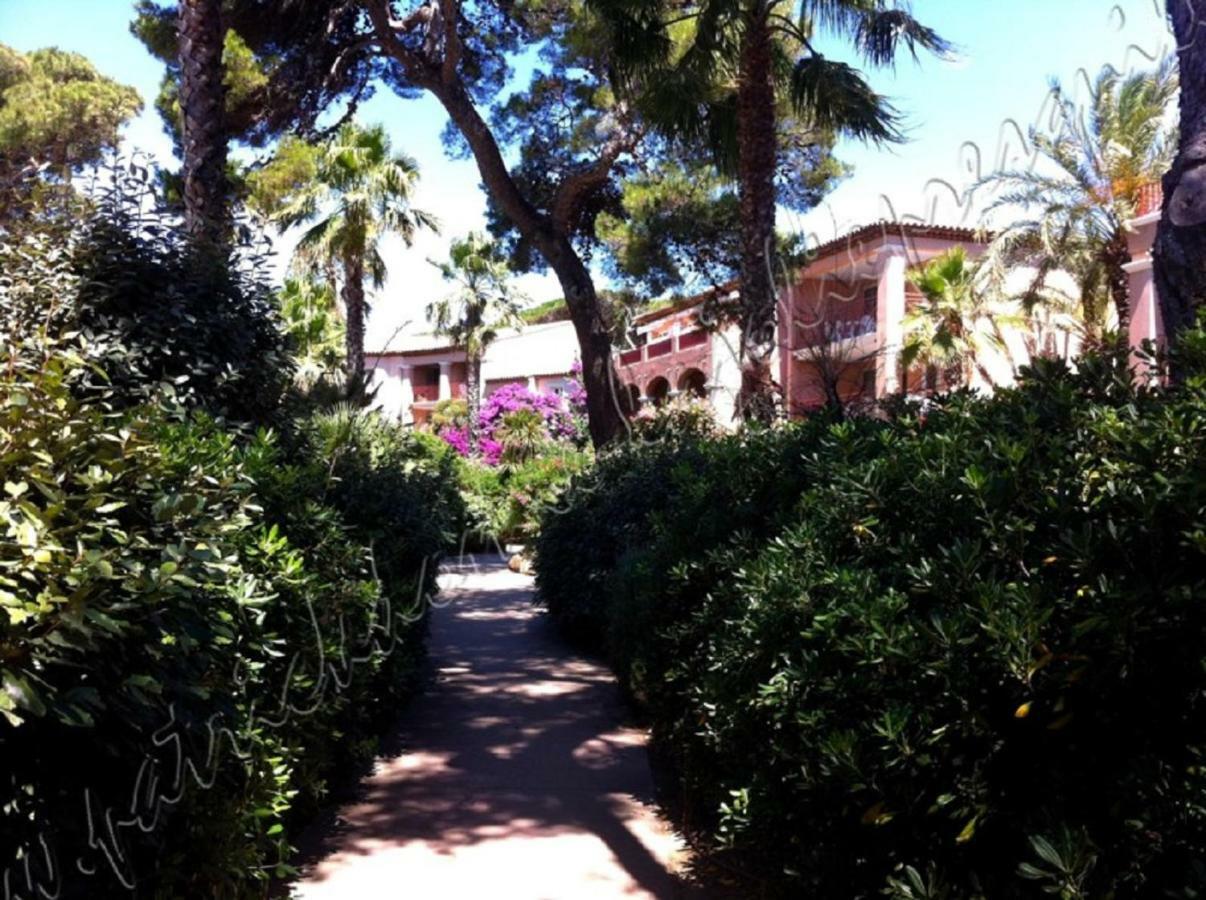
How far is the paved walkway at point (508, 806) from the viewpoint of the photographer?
452 cm

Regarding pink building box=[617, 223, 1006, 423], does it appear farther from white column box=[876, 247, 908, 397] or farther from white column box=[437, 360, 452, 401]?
white column box=[437, 360, 452, 401]

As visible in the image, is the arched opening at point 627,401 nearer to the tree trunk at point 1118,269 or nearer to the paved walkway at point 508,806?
the paved walkway at point 508,806

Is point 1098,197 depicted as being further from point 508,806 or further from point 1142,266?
point 508,806

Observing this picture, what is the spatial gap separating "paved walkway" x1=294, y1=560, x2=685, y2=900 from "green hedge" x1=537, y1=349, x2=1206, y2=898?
1.08 metres

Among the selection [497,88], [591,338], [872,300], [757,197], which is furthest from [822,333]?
[872,300]

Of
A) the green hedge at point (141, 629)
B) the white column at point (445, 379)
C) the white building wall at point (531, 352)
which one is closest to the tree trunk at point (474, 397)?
the white building wall at point (531, 352)

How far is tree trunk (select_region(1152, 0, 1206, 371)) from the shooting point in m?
4.39

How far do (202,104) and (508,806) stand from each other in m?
5.88

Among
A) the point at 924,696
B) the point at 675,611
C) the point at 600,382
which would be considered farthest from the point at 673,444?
the point at 924,696

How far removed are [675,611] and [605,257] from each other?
608 inches

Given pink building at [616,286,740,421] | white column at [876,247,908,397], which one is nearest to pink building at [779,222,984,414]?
white column at [876,247,908,397]

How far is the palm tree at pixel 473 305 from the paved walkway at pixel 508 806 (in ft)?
109

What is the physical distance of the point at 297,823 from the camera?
4832 mm

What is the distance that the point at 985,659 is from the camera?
2.35m
